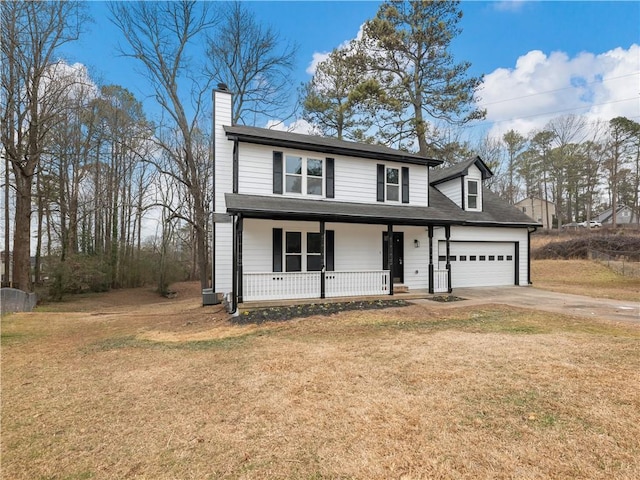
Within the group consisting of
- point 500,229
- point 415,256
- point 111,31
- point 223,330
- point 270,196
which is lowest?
point 223,330

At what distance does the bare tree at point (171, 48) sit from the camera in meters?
15.8

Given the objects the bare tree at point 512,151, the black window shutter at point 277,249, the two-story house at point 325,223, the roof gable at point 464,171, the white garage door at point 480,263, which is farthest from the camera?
the bare tree at point 512,151

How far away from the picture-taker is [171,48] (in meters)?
16.7

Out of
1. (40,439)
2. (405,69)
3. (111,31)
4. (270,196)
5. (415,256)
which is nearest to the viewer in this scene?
(40,439)

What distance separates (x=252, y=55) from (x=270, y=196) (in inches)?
492

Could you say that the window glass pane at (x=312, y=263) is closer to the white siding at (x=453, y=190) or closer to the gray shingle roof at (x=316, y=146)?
the gray shingle roof at (x=316, y=146)

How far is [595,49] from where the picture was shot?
18000 millimetres

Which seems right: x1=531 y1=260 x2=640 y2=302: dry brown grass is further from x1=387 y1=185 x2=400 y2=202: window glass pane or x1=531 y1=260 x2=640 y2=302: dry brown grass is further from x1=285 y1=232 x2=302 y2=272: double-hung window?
x1=285 y1=232 x2=302 y2=272: double-hung window

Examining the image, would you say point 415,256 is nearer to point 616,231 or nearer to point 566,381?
point 566,381

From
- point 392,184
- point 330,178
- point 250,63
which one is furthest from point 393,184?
point 250,63

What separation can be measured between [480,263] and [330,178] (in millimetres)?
7915

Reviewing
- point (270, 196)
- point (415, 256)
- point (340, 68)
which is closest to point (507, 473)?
point (270, 196)

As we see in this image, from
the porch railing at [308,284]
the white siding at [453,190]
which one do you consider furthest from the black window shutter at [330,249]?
the white siding at [453,190]

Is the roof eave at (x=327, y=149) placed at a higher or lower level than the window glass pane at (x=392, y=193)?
higher
